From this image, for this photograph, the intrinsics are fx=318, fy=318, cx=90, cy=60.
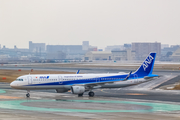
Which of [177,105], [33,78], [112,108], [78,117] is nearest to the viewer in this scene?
[78,117]

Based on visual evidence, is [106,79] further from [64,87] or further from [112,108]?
[112,108]

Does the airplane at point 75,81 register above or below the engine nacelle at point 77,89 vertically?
above

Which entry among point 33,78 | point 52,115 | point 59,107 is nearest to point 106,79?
point 33,78

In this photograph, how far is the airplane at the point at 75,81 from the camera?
156ft

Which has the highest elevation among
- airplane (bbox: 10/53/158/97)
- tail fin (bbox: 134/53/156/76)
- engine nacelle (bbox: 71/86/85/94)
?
tail fin (bbox: 134/53/156/76)

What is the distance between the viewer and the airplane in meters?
47.5

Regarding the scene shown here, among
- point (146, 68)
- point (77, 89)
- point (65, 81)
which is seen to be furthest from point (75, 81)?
point (146, 68)

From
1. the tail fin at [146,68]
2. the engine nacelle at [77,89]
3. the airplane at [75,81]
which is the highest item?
the tail fin at [146,68]

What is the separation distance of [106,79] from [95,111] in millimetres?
16092

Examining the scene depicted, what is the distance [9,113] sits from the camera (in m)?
31.7

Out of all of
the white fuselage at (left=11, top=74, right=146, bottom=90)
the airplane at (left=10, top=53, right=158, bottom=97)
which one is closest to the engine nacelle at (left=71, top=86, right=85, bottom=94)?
the airplane at (left=10, top=53, right=158, bottom=97)

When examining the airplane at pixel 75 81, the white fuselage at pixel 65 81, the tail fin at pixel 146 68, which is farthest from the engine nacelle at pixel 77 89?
the tail fin at pixel 146 68

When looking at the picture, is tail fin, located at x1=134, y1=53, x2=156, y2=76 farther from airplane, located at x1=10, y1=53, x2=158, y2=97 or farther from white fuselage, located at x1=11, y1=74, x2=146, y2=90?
white fuselage, located at x1=11, y1=74, x2=146, y2=90

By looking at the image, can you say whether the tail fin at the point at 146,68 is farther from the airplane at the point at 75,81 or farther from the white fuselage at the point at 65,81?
the white fuselage at the point at 65,81
